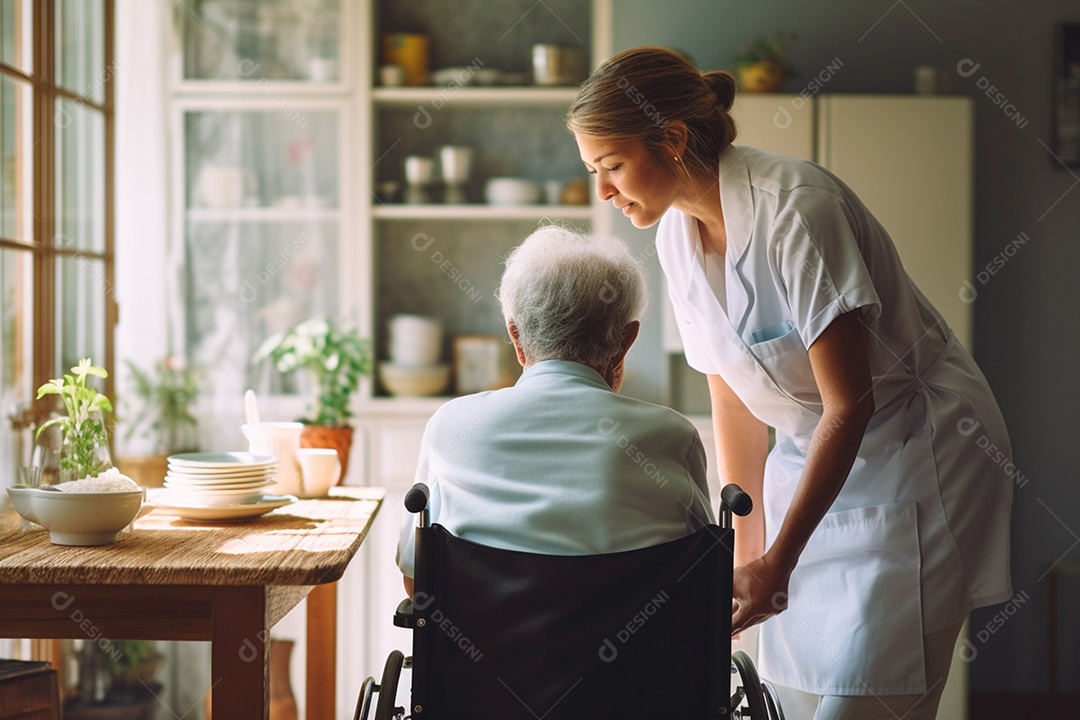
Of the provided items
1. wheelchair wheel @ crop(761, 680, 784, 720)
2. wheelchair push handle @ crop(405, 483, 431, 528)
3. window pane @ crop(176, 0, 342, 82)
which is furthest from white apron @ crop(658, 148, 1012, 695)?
window pane @ crop(176, 0, 342, 82)

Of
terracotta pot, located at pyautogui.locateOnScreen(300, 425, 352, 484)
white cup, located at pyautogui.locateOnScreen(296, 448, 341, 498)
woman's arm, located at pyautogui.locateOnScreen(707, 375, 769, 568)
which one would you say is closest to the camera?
woman's arm, located at pyautogui.locateOnScreen(707, 375, 769, 568)

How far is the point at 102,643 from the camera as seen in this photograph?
298cm

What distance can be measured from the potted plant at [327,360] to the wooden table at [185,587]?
5.13 feet

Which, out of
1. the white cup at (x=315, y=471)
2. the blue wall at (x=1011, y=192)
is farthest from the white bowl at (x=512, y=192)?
the white cup at (x=315, y=471)

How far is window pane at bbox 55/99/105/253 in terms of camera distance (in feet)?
8.93

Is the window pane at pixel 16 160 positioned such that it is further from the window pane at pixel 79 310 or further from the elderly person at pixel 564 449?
the elderly person at pixel 564 449

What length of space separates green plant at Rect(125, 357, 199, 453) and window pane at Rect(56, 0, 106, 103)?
91 centimetres

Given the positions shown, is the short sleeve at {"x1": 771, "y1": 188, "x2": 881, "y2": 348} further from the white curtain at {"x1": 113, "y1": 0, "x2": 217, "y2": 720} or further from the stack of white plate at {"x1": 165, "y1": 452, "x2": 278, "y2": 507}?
the white curtain at {"x1": 113, "y1": 0, "x2": 217, "y2": 720}

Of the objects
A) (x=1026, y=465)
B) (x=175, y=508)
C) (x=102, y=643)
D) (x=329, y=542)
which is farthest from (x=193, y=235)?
(x=1026, y=465)

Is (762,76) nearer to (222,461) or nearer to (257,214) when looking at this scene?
(257,214)

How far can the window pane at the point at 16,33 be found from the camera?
2.36 m

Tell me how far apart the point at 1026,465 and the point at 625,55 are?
2729mm

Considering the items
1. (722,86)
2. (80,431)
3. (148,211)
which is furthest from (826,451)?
(148,211)

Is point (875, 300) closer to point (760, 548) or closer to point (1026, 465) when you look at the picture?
point (760, 548)
